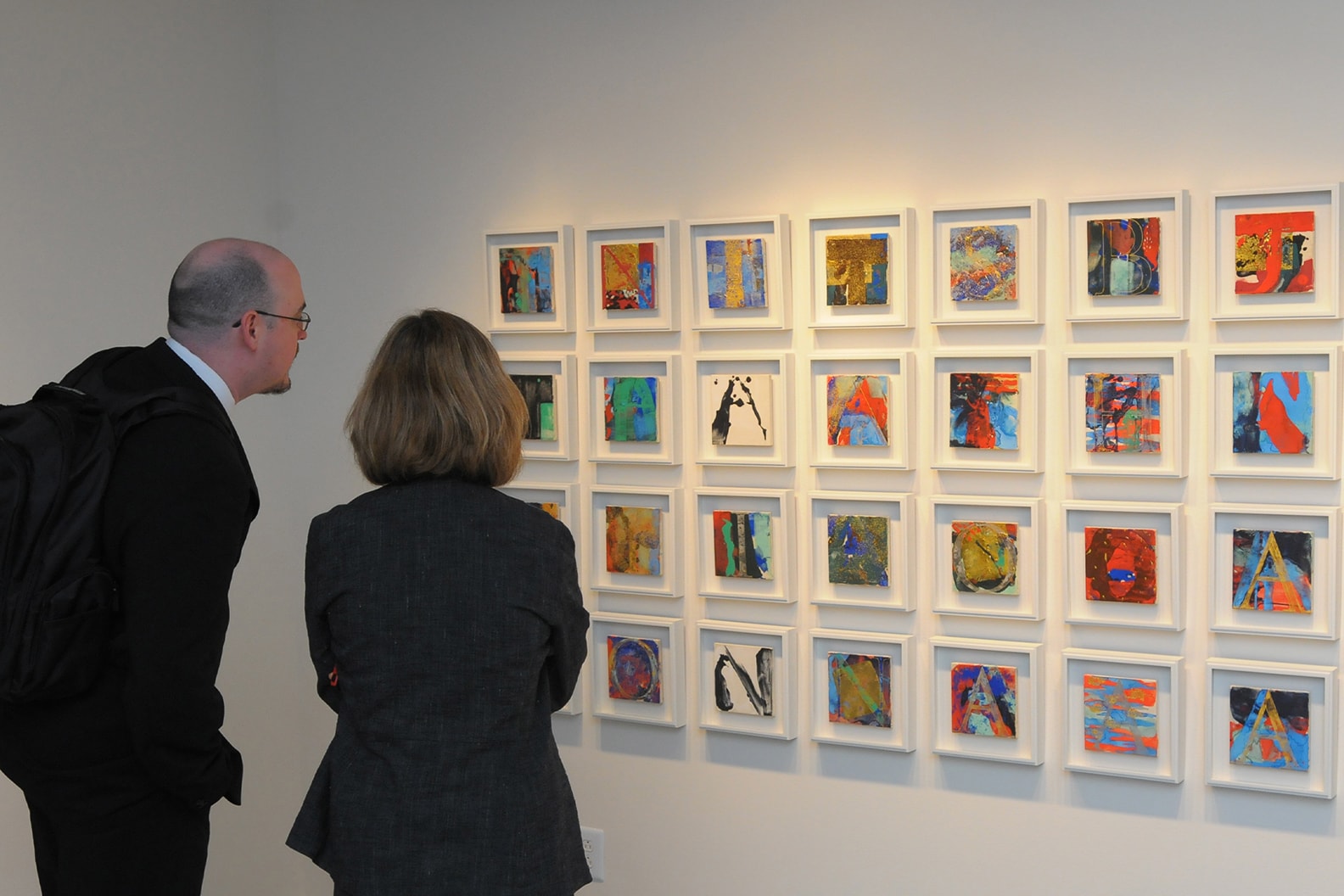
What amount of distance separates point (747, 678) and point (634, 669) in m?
0.30

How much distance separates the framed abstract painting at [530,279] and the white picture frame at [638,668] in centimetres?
75

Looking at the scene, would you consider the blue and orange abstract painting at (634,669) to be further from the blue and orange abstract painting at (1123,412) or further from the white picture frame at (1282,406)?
the white picture frame at (1282,406)

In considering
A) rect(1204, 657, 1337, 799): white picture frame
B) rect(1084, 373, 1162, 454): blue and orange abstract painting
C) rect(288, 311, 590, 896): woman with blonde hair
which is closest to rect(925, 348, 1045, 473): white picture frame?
rect(1084, 373, 1162, 454): blue and orange abstract painting

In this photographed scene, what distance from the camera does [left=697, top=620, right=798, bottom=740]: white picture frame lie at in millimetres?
2850

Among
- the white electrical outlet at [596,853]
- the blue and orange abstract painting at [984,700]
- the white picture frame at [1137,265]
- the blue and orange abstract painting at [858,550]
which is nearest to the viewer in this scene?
the white picture frame at [1137,265]

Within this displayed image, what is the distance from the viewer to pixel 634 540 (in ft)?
9.80

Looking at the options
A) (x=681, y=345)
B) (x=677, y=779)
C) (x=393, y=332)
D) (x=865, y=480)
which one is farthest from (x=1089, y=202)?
(x=677, y=779)

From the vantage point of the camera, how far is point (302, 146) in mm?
3393

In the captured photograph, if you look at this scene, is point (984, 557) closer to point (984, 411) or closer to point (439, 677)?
point (984, 411)

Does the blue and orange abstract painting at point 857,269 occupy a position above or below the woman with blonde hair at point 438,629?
above

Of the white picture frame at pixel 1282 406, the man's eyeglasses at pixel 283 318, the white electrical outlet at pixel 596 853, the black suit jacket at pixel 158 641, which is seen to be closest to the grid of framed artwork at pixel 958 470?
the white picture frame at pixel 1282 406

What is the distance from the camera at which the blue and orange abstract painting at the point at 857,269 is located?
8.73ft

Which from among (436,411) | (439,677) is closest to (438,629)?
(439,677)

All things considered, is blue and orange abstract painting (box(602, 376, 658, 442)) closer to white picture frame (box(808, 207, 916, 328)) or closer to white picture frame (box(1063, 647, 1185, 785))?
white picture frame (box(808, 207, 916, 328))
